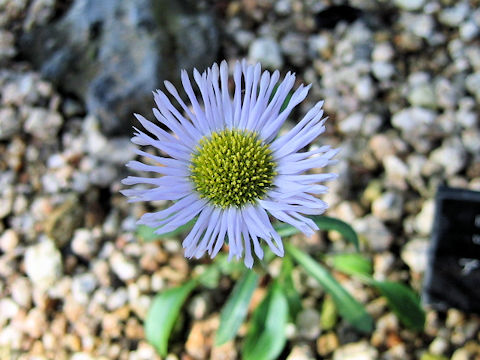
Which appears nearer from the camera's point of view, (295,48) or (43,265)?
(43,265)

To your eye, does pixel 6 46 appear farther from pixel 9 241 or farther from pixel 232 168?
pixel 232 168

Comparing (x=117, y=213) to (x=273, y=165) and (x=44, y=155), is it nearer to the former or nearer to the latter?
(x=44, y=155)

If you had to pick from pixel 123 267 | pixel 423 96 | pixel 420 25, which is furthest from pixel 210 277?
pixel 420 25

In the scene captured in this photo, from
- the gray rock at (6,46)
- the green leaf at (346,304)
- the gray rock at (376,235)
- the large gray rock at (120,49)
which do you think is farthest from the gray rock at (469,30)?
the gray rock at (6,46)

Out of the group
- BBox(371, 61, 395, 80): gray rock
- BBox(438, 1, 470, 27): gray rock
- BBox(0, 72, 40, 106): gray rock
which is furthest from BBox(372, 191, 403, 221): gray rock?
BBox(0, 72, 40, 106): gray rock

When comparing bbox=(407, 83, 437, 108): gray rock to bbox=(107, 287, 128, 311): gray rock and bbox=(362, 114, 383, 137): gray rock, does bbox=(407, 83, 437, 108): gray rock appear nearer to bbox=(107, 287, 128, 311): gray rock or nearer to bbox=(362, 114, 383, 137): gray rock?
bbox=(362, 114, 383, 137): gray rock
